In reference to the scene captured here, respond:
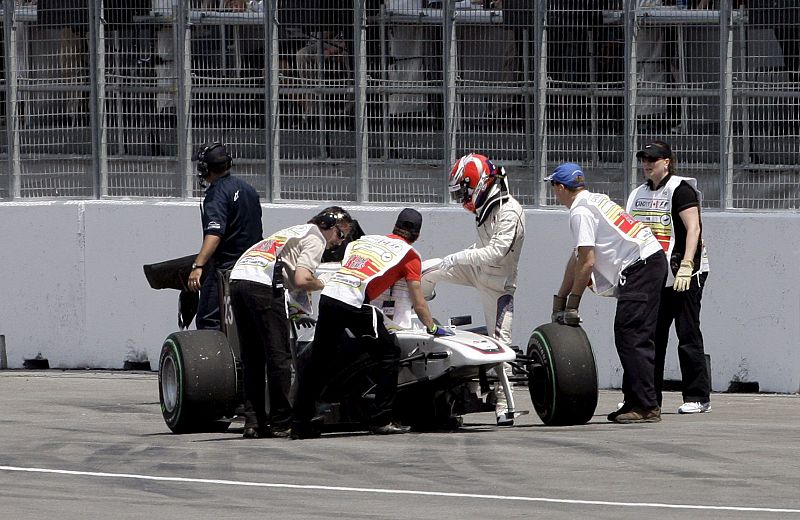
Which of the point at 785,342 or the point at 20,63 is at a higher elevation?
the point at 20,63

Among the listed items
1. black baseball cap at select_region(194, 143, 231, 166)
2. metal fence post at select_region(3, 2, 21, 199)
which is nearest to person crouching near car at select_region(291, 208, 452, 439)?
black baseball cap at select_region(194, 143, 231, 166)

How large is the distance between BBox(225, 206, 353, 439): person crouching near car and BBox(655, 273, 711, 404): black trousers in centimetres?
256

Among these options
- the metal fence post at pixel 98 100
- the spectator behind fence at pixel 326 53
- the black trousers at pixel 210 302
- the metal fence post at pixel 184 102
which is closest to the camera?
the black trousers at pixel 210 302

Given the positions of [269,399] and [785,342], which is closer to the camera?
[269,399]

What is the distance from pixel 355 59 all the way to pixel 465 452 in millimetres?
5963

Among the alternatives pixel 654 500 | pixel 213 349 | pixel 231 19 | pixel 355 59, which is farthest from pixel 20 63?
pixel 654 500

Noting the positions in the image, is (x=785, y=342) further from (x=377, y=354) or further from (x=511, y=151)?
(x=377, y=354)

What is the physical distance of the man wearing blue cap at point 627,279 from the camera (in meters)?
11.4

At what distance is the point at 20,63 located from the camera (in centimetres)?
1644

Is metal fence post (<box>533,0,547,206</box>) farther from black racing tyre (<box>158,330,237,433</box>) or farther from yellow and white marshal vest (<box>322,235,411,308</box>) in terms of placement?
black racing tyre (<box>158,330,237,433</box>)

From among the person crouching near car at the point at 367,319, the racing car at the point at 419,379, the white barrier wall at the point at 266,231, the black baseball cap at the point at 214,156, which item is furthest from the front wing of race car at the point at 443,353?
the white barrier wall at the point at 266,231

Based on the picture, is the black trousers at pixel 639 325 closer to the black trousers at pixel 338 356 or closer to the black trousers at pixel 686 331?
the black trousers at pixel 686 331

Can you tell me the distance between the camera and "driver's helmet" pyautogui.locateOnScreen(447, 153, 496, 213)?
38.5 feet

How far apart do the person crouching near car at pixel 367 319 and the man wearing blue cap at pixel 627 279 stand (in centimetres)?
114
